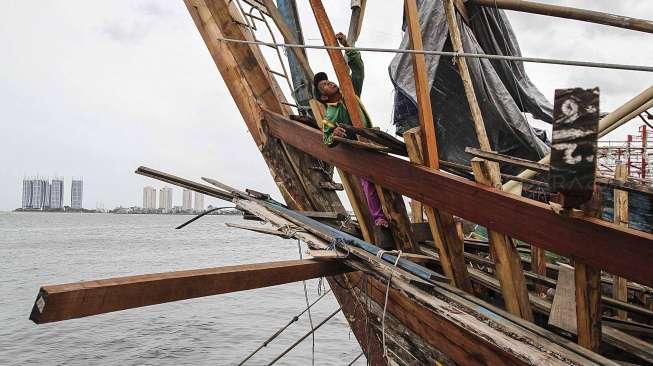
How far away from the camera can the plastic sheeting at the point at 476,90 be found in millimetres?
4398

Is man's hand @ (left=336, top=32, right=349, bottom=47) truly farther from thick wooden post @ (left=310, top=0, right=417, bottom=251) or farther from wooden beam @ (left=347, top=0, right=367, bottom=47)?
thick wooden post @ (left=310, top=0, right=417, bottom=251)

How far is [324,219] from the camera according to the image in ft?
12.9

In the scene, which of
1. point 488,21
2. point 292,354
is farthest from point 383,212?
point 292,354

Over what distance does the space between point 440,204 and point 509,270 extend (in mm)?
483

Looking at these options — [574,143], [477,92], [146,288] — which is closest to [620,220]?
[477,92]

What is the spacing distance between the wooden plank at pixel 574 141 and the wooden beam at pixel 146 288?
4.42 feet

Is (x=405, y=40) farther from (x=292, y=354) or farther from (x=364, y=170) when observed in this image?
(x=292, y=354)

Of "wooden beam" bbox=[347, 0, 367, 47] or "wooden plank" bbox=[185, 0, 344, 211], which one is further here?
"wooden plank" bbox=[185, 0, 344, 211]

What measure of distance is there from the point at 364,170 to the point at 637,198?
166cm

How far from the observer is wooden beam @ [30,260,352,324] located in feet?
5.37

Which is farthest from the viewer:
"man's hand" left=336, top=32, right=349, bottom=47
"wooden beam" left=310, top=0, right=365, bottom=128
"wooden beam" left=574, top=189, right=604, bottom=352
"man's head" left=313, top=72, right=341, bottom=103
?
"man's hand" left=336, top=32, right=349, bottom=47

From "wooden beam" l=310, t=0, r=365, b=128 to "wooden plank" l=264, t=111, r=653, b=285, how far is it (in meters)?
0.27

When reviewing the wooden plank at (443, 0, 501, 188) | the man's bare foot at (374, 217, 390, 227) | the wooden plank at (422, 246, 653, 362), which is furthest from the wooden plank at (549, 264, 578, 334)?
the man's bare foot at (374, 217, 390, 227)

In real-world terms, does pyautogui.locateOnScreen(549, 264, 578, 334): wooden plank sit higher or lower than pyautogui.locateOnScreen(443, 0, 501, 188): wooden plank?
lower
